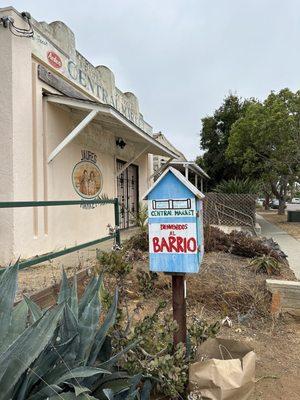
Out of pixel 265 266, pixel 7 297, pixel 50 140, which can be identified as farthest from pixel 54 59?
pixel 7 297

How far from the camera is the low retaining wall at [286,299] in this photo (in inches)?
163

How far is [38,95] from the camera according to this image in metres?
6.99

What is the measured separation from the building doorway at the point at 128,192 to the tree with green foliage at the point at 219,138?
38.1ft

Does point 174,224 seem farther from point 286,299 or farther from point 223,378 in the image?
point 286,299

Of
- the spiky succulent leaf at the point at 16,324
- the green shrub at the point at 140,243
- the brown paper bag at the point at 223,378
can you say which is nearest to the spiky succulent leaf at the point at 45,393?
the spiky succulent leaf at the point at 16,324

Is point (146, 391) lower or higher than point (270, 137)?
lower

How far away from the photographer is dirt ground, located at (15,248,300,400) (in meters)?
2.84

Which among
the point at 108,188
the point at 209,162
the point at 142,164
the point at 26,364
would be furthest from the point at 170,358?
the point at 209,162

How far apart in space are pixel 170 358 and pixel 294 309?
255cm

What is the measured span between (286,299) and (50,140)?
5504 millimetres

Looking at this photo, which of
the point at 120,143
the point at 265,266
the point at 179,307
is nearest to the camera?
the point at 179,307

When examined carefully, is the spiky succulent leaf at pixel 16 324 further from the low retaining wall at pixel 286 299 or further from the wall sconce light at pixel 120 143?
the wall sconce light at pixel 120 143

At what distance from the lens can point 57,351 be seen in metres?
1.82

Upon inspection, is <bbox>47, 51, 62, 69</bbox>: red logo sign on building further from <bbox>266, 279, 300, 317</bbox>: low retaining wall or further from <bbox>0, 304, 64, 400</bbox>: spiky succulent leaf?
<bbox>0, 304, 64, 400</bbox>: spiky succulent leaf
